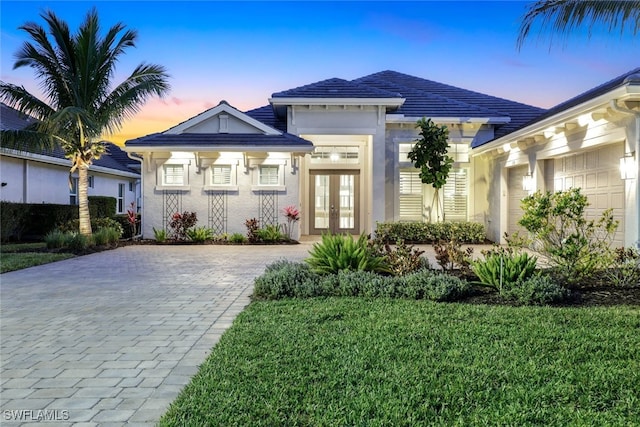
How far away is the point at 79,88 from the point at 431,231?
12.5m

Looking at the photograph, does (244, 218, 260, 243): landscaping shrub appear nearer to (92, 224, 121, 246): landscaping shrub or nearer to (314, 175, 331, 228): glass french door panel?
(314, 175, 331, 228): glass french door panel

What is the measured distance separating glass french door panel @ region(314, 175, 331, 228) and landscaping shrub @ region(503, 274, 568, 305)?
457 inches

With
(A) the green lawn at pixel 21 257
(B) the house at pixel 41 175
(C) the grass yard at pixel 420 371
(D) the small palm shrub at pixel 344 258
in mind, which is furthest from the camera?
(B) the house at pixel 41 175

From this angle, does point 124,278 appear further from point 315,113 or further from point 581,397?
point 315,113

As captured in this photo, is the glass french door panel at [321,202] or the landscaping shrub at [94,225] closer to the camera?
the landscaping shrub at [94,225]

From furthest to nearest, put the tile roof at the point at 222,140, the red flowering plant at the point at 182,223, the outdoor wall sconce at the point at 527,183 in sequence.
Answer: the tile roof at the point at 222,140
the red flowering plant at the point at 182,223
the outdoor wall sconce at the point at 527,183

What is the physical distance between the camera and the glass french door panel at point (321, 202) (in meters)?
17.2

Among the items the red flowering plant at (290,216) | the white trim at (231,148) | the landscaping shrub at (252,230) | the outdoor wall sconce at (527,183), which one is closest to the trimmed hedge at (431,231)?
the outdoor wall sconce at (527,183)

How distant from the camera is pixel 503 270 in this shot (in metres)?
6.36

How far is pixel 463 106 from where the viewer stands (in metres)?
16.6

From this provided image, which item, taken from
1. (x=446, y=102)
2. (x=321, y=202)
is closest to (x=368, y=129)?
(x=321, y=202)

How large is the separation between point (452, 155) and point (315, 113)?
5629 mm

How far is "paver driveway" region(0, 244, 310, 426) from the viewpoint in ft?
9.95

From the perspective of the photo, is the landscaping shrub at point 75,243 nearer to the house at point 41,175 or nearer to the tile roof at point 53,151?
the house at point 41,175
